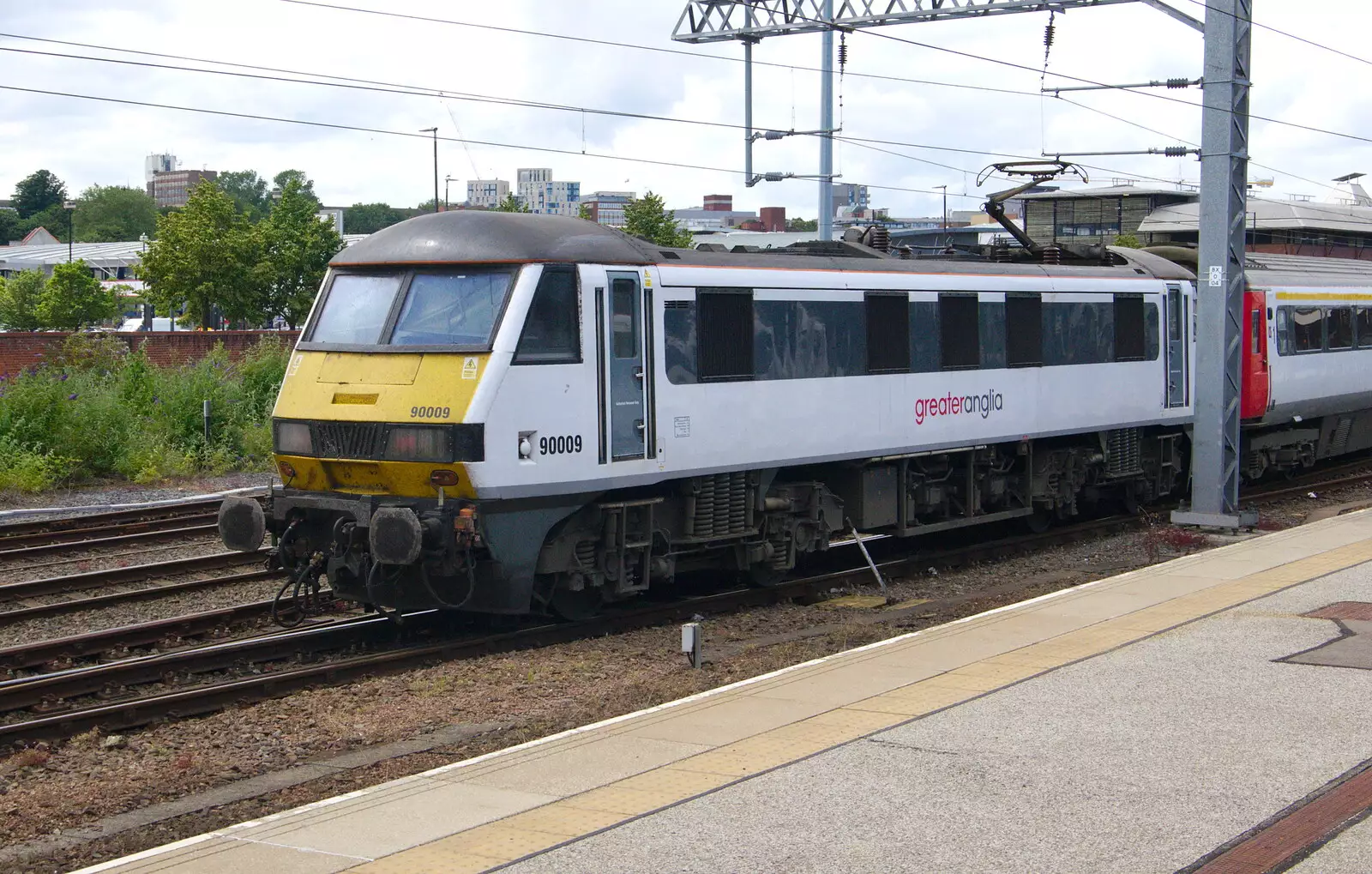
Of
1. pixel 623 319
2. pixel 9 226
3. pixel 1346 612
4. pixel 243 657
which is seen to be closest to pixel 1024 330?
pixel 1346 612

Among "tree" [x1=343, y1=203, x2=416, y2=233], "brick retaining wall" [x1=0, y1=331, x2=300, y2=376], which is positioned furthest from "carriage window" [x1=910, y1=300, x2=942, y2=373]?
"tree" [x1=343, y1=203, x2=416, y2=233]

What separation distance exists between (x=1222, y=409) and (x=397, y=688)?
11657mm

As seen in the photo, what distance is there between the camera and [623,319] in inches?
464

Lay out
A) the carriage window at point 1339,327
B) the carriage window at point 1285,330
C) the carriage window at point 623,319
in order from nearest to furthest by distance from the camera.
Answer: the carriage window at point 623,319
the carriage window at point 1285,330
the carriage window at point 1339,327

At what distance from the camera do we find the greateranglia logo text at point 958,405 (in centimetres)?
1511

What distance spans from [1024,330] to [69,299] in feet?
180

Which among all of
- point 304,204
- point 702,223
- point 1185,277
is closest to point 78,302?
point 304,204

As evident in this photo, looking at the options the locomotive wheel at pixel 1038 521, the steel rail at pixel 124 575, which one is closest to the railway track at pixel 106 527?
the steel rail at pixel 124 575

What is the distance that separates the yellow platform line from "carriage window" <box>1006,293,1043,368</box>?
4.52 m

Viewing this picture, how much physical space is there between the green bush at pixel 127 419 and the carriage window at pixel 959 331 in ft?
42.0

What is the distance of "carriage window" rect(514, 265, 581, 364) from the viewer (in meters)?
11.0

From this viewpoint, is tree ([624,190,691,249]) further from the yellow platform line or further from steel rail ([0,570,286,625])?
the yellow platform line

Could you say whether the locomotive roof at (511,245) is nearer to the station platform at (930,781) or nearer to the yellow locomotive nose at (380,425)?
the yellow locomotive nose at (380,425)

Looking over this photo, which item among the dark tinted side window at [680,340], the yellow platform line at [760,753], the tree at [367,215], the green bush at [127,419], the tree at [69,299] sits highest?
the tree at [367,215]
